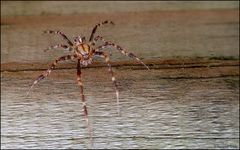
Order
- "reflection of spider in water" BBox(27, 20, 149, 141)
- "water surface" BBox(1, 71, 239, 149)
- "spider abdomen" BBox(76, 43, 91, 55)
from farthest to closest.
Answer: "spider abdomen" BBox(76, 43, 91, 55)
"reflection of spider in water" BBox(27, 20, 149, 141)
"water surface" BBox(1, 71, 239, 149)

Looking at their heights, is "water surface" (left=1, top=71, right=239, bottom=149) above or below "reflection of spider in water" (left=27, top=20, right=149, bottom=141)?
below

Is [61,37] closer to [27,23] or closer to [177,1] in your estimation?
[27,23]

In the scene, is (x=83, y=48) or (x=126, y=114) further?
(x=83, y=48)

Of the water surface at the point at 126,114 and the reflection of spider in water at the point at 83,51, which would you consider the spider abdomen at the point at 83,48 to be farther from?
the water surface at the point at 126,114

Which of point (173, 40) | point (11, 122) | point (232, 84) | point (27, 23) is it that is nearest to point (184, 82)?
point (232, 84)

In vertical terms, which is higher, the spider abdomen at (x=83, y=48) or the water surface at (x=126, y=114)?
the spider abdomen at (x=83, y=48)

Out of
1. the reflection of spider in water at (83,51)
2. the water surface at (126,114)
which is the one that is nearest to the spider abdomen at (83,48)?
→ the reflection of spider in water at (83,51)

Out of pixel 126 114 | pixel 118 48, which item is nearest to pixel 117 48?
pixel 118 48

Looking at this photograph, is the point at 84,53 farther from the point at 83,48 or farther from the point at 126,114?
the point at 126,114

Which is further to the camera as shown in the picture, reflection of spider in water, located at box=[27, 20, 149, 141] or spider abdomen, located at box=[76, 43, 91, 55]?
spider abdomen, located at box=[76, 43, 91, 55]

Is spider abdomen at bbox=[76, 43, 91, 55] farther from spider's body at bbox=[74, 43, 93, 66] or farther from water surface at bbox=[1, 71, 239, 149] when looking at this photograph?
water surface at bbox=[1, 71, 239, 149]

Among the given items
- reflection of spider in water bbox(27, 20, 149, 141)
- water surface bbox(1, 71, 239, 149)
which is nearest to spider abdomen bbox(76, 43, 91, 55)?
reflection of spider in water bbox(27, 20, 149, 141)

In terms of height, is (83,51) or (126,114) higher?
(83,51)
